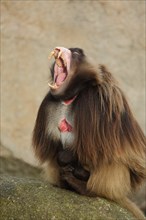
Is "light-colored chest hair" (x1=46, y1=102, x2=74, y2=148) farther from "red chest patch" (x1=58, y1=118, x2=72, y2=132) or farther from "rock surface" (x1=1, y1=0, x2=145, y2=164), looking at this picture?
"rock surface" (x1=1, y1=0, x2=145, y2=164)

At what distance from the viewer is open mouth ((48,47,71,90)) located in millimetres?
3945

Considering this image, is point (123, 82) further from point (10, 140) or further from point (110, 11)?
point (10, 140)

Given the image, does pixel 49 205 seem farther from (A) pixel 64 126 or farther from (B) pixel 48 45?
(B) pixel 48 45

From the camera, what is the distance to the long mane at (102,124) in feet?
12.9

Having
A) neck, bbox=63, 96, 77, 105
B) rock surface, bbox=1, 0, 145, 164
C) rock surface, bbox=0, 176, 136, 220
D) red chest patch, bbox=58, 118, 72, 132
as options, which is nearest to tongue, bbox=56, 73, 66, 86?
neck, bbox=63, 96, 77, 105

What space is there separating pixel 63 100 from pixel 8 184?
628mm

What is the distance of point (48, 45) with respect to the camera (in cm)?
574

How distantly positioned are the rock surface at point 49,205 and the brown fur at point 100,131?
0.35 ft

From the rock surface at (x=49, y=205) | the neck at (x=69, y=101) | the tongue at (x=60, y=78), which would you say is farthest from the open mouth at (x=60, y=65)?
the rock surface at (x=49, y=205)

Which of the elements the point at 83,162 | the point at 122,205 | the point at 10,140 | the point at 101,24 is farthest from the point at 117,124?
the point at 101,24

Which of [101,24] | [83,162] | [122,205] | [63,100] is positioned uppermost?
[101,24]

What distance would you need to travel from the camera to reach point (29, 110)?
18.5 feet

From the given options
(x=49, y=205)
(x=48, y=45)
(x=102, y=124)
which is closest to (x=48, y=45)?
(x=48, y=45)

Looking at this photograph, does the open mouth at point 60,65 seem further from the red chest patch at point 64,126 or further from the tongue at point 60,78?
the red chest patch at point 64,126
